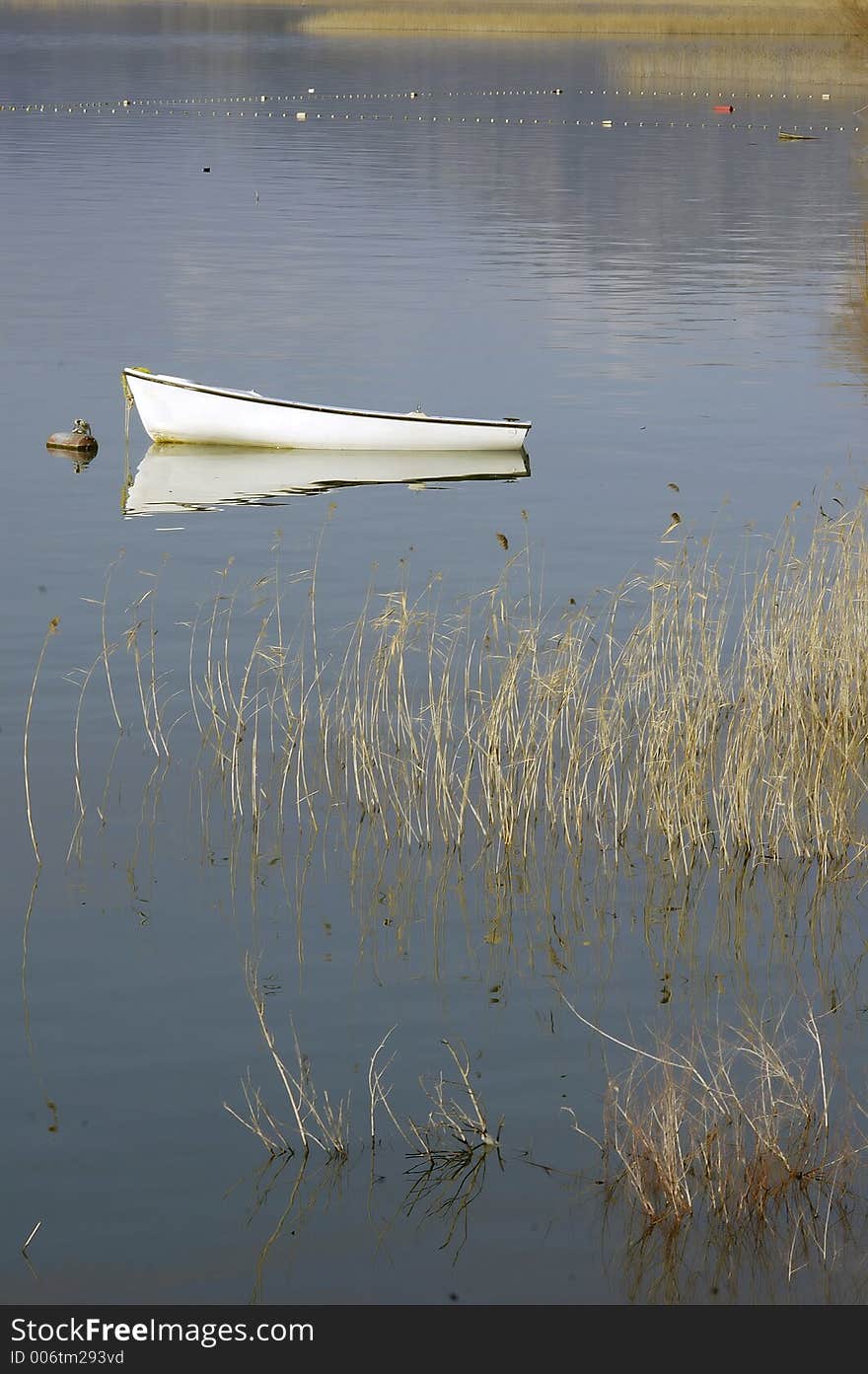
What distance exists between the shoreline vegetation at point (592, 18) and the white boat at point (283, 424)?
74.8 meters

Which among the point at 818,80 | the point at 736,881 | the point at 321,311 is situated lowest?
the point at 818,80

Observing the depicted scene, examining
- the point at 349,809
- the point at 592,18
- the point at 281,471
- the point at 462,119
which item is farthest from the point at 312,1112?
the point at 592,18

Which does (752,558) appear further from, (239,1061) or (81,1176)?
(81,1176)

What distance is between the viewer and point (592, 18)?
116m

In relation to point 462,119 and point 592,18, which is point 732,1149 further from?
point 592,18

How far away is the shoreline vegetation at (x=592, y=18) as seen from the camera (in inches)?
4560

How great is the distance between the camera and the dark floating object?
26375 millimetres

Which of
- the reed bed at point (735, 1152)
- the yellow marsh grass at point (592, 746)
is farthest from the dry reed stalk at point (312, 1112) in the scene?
the yellow marsh grass at point (592, 746)

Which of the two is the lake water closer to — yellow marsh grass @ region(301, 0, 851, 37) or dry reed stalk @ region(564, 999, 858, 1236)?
dry reed stalk @ region(564, 999, 858, 1236)

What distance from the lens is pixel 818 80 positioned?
10338cm

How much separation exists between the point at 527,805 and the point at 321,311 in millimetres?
26132

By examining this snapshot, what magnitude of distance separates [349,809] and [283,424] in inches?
511
